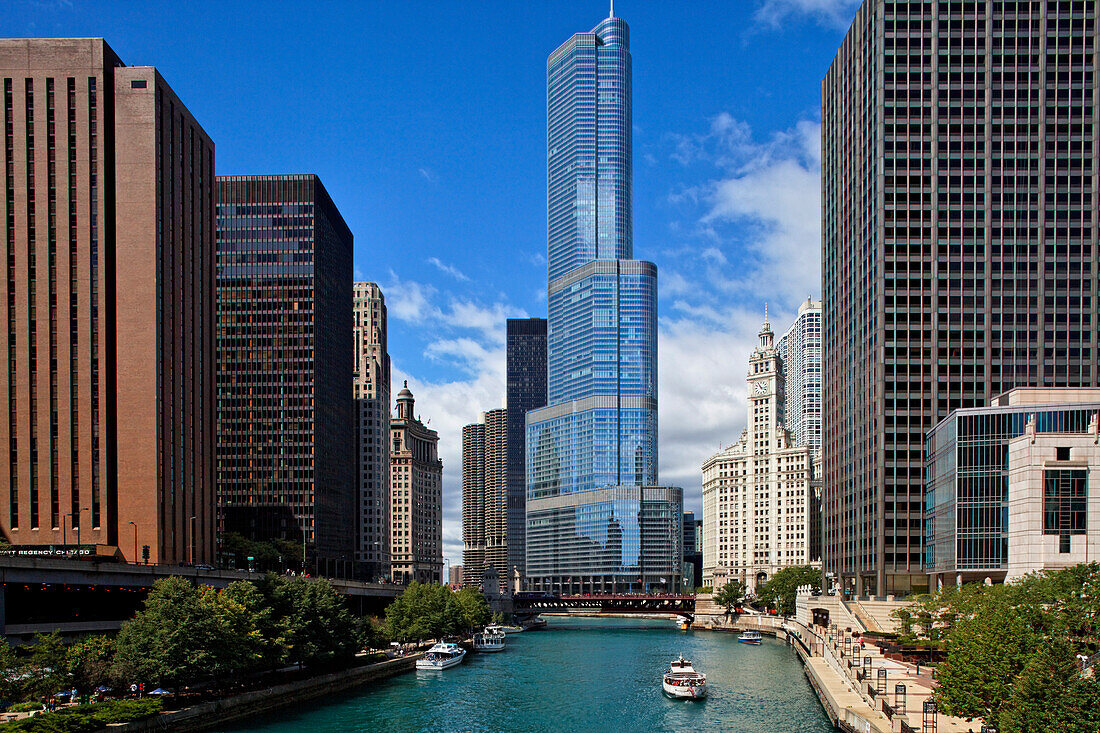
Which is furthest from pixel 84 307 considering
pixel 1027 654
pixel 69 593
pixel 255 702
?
pixel 1027 654

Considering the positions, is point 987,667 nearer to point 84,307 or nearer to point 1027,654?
point 1027,654

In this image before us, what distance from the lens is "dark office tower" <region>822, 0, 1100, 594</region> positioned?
594 feet

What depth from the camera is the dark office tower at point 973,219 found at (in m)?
181

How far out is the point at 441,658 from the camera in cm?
15850

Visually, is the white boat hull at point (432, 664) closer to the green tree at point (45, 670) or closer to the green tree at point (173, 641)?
the green tree at point (173, 641)

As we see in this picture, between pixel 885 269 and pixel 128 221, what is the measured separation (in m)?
124

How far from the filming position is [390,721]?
10369 cm

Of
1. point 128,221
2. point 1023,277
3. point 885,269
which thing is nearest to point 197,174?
point 128,221

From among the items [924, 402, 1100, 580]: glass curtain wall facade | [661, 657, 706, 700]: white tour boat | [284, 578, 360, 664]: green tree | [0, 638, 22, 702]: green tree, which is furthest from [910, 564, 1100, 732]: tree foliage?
[284, 578, 360, 664]: green tree

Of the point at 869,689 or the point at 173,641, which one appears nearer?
the point at 173,641

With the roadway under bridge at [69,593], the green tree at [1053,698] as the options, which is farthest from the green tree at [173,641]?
the green tree at [1053,698]

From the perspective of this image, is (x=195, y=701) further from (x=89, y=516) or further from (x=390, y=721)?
(x=89, y=516)

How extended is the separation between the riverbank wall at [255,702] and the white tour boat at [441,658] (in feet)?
20.4

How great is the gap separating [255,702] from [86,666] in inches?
899
